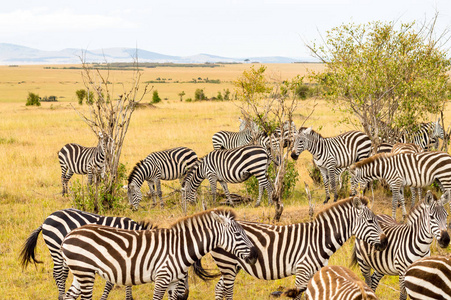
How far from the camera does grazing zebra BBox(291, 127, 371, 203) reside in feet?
40.5

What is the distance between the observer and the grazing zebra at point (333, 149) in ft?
40.5

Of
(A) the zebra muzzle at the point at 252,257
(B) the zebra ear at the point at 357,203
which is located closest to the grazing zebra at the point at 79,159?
(A) the zebra muzzle at the point at 252,257

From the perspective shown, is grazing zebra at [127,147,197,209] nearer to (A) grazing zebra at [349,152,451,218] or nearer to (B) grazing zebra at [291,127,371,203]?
(B) grazing zebra at [291,127,371,203]

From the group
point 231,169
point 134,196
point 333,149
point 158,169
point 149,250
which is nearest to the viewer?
point 149,250

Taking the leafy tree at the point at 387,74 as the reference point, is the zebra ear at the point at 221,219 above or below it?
below

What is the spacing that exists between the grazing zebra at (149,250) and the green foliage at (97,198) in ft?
16.3

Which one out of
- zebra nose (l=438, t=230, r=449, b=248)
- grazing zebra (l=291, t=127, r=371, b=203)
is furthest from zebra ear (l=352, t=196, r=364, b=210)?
grazing zebra (l=291, t=127, r=371, b=203)

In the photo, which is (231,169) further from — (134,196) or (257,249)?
(257,249)

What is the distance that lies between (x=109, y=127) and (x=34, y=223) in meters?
2.83

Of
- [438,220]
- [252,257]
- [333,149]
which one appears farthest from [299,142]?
[252,257]

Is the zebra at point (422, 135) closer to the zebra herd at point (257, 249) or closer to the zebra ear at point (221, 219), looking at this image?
the zebra herd at point (257, 249)

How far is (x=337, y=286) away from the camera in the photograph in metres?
4.42

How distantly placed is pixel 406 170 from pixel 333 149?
288 centimetres

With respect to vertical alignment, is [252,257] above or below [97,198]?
above
